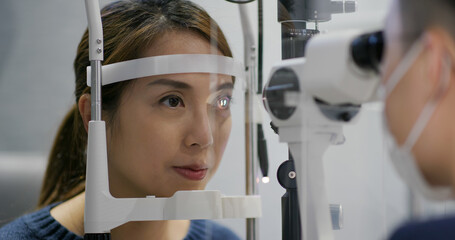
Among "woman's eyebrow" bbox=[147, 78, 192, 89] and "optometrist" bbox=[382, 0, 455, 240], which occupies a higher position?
"woman's eyebrow" bbox=[147, 78, 192, 89]

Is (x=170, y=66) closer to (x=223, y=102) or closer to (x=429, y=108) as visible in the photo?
(x=223, y=102)

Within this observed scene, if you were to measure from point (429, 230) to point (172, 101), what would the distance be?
562mm

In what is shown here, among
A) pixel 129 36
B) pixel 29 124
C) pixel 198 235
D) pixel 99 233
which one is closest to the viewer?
pixel 99 233

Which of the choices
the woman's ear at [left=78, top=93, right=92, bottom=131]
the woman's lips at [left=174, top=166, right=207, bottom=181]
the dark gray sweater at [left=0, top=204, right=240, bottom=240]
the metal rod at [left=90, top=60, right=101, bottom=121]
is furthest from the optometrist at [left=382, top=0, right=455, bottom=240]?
the dark gray sweater at [left=0, top=204, right=240, bottom=240]

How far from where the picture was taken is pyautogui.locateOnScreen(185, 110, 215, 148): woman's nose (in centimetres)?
86

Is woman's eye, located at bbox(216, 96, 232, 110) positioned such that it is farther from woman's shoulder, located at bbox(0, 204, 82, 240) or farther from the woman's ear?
woman's shoulder, located at bbox(0, 204, 82, 240)

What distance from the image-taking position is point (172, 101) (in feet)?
3.16

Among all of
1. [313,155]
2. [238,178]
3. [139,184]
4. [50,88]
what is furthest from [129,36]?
[50,88]

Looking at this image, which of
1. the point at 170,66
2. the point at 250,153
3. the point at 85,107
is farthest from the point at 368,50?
the point at 85,107

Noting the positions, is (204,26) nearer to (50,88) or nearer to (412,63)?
(412,63)

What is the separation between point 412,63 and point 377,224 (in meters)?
0.20

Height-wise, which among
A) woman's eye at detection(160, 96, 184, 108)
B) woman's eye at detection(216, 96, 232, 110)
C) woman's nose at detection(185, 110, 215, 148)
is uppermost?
woman's eye at detection(160, 96, 184, 108)

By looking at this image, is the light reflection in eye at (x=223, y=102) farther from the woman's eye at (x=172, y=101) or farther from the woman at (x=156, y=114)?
the woman's eye at (x=172, y=101)

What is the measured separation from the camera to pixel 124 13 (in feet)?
3.59
